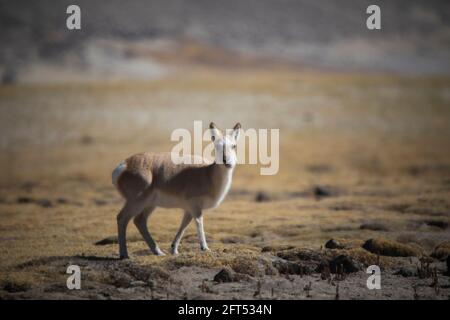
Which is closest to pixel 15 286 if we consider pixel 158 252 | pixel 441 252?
pixel 158 252

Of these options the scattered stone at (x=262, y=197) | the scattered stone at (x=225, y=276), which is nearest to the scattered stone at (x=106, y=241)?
the scattered stone at (x=225, y=276)

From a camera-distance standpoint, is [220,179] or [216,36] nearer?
[220,179]

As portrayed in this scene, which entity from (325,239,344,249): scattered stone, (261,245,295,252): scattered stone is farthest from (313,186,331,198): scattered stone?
(261,245,295,252): scattered stone

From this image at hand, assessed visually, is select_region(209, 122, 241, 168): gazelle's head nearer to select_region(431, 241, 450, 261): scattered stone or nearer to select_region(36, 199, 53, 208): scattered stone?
select_region(431, 241, 450, 261): scattered stone

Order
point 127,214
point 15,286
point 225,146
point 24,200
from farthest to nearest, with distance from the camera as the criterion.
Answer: point 24,200 < point 127,214 < point 225,146 < point 15,286

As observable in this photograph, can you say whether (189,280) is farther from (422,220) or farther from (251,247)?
(422,220)

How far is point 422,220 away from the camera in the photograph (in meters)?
Result: 19.7

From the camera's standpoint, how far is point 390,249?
15.4 m

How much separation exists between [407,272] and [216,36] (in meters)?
157

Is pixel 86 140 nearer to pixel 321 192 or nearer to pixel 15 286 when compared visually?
pixel 321 192

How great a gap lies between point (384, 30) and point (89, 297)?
16297 centimetres

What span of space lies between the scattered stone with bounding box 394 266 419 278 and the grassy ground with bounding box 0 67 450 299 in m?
0.07

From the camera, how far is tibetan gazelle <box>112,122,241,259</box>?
563 inches
